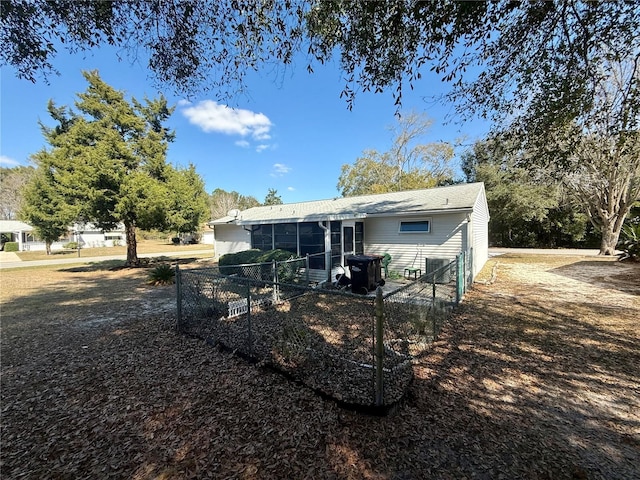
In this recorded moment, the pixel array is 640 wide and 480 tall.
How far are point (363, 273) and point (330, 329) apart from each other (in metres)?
3.38

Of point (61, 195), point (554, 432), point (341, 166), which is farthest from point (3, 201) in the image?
point (554, 432)

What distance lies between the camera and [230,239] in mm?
17578

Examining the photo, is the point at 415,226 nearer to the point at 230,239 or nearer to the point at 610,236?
the point at 230,239

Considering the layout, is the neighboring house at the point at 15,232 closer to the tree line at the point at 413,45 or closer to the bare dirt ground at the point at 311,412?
the bare dirt ground at the point at 311,412

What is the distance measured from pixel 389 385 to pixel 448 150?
28080 millimetres

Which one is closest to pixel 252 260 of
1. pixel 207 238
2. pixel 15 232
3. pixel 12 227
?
pixel 207 238

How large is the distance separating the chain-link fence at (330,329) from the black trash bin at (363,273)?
1.29 metres

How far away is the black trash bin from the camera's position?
8352 mm

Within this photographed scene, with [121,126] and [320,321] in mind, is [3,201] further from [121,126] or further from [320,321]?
[320,321]

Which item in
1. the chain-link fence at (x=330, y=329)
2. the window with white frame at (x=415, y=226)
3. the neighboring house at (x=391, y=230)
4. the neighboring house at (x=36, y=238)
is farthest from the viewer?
the neighboring house at (x=36, y=238)

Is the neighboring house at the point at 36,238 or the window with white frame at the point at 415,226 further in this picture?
the neighboring house at the point at 36,238

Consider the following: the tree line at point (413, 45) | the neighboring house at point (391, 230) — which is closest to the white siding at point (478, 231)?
the neighboring house at point (391, 230)

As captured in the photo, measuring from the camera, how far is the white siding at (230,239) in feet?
54.7

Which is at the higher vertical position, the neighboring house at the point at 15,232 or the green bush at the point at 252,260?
the neighboring house at the point at 15,232
